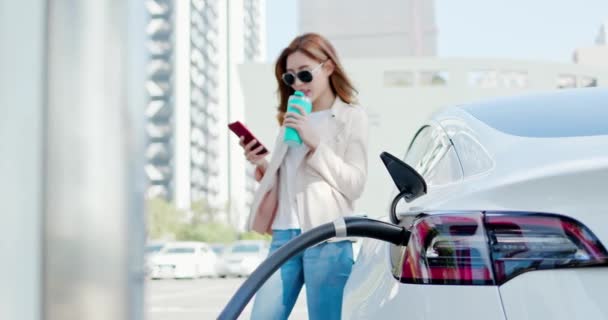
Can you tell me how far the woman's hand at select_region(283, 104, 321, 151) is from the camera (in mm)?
2199

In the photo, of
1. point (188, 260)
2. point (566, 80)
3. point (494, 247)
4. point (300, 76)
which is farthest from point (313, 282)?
point (566, 80)

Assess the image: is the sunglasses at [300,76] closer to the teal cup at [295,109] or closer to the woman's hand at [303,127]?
the teal cup at [295,109]

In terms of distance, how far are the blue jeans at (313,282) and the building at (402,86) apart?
34.8 meters

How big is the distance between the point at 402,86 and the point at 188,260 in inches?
789

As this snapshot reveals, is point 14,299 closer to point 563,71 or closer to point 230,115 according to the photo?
point 563,71

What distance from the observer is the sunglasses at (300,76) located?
2355 mm

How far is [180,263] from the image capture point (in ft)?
69.0

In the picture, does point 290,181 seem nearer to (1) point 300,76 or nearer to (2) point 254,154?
(2) point 254,154

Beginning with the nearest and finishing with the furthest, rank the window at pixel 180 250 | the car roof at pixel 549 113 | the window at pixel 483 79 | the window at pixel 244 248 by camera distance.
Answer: the car roof at pixel 549 113 < the window at pixel 180 250 < the window at pixel 244 248 < the window at pixel 483 79

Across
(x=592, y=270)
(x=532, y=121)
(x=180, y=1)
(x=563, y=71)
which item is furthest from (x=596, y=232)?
(x=180, y=1)

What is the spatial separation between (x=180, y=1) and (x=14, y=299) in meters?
85.8

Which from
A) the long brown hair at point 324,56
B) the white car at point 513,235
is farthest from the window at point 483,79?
the white car at point 513,235

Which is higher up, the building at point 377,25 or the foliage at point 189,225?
the building at point 377,25

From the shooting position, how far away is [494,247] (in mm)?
1208
